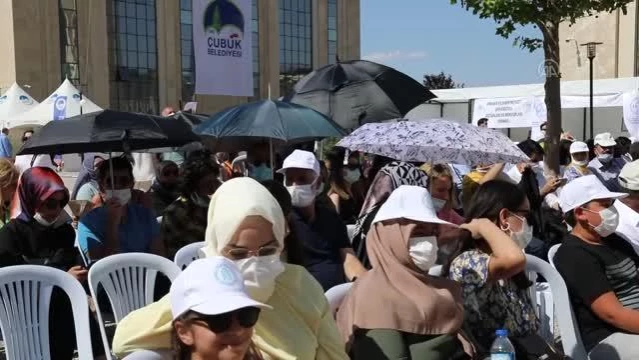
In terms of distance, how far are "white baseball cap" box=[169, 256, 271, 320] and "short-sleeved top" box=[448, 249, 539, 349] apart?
68.2 inches

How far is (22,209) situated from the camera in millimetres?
4836

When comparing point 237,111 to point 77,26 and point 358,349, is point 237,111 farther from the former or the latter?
point 77,26

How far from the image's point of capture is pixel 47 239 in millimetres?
4812

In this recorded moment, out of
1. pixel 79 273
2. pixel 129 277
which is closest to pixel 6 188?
pixel 79 273

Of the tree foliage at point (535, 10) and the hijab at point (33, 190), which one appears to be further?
the tree foliage at point (535, 10)

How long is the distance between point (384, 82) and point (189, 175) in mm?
3270

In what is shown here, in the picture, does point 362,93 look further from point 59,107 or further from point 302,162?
point 59,107

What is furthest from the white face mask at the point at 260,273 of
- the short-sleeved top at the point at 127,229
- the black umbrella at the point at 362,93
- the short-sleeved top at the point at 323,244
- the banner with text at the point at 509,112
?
the banner with text at the point at 509,112

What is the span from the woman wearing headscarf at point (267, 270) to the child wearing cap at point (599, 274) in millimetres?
1909

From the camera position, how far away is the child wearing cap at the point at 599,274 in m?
4.38

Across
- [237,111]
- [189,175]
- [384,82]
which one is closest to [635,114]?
[384,82]

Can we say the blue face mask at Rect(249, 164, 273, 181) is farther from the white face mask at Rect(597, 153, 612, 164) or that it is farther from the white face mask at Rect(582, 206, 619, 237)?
the white face mask at Rect(597, 153, 612, 164)

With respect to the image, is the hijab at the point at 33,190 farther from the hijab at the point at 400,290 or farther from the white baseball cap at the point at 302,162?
the hijab at the point at 400,290

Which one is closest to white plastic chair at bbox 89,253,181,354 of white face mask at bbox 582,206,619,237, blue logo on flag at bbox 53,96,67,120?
white face mask at bbox 582,206,619,237
